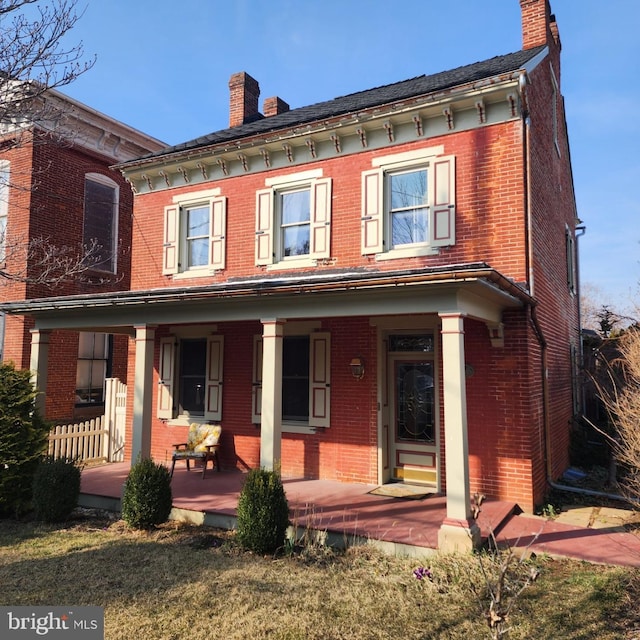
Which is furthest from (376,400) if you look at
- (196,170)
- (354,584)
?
(196,170)

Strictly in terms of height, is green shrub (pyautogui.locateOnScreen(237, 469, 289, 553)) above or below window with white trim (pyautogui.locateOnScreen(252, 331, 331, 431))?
below

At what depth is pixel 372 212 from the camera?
891 centimetres

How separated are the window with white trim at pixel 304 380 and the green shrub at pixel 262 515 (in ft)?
9.64

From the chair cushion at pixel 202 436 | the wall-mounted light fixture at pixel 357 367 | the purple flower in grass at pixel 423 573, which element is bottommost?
the purple flower in grass at pixel 423 573

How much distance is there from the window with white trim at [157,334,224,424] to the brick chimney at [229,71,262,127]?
639cm

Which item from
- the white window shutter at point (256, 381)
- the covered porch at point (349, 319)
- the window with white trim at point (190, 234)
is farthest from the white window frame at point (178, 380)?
the window with white trim at point (190, 234)

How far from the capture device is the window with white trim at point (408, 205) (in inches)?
328

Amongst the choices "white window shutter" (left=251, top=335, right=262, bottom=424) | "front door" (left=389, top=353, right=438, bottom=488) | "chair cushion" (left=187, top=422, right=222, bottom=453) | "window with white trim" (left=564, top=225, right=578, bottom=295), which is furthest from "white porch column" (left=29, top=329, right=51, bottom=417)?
"window with white trim" (left=564, top=225, right=578, bottom=295)

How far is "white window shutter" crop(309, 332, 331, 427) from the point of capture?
9.13m

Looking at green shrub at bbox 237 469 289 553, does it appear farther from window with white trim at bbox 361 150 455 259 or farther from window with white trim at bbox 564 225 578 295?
window with white trim at bbox 564 225 578 295

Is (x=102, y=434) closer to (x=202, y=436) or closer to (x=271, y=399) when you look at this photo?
(x=202, y=436)

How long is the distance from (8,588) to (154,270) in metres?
7.36

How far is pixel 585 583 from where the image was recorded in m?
4.97

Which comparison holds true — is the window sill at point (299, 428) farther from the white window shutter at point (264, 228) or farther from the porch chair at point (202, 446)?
the white window shutter at point (264, 228)
